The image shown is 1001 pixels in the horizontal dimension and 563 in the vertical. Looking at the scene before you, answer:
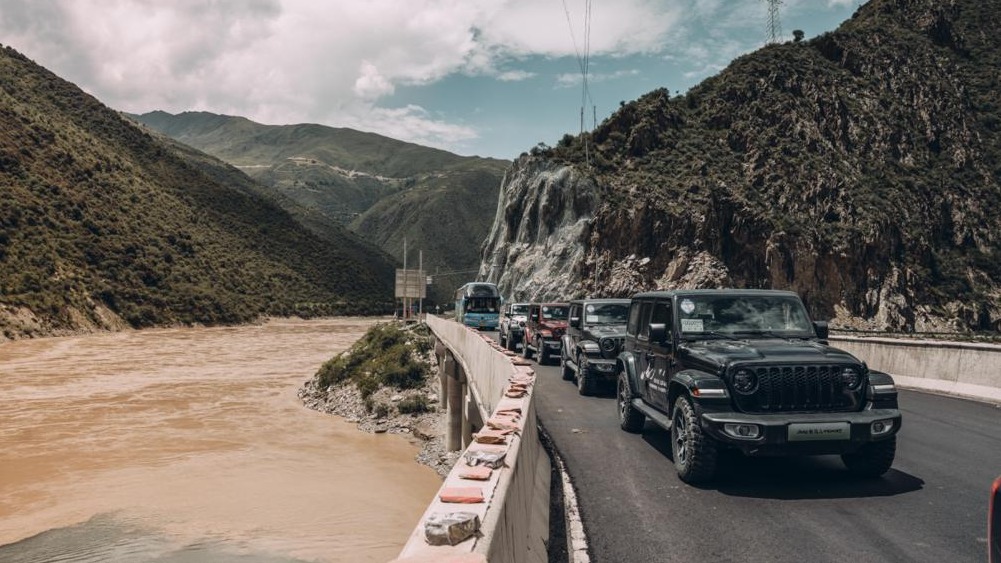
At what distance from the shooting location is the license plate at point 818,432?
592 centimetres

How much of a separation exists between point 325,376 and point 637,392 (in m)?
24.3

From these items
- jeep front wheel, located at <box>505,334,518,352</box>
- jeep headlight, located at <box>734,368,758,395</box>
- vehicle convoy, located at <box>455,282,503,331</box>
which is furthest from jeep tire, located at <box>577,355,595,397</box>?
vehicle convoy, located at <box>455,282,503,331</box>

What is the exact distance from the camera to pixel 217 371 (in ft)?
121

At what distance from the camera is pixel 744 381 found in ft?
20.5

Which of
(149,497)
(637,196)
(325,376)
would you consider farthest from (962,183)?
(149,497)

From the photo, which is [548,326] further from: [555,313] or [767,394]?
[767,394]

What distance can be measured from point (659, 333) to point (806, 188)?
58719 mm

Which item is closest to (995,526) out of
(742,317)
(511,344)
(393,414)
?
(742,317)

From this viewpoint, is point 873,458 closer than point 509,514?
No

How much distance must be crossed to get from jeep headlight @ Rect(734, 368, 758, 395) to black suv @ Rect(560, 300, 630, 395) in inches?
247

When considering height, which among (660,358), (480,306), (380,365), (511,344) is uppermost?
(480,306)

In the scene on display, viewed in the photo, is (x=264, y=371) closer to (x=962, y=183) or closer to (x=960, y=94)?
(x=962, y=183)

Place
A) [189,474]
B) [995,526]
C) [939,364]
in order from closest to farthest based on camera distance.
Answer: [995,526] → [939,364] → [189,474]

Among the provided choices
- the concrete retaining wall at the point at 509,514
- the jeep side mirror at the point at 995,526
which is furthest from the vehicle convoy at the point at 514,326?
the jeep side mirror at the point at 995,526
